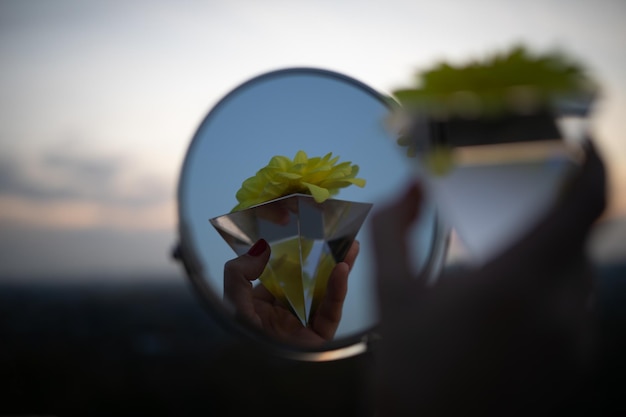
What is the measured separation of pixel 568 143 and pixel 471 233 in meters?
0.17

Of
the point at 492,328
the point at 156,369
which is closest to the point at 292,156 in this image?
the point at 492,328

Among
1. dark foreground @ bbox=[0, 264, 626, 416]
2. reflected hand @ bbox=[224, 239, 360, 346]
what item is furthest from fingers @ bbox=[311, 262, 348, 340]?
dark foreground @ bbox=[0, 264, 626, 416]

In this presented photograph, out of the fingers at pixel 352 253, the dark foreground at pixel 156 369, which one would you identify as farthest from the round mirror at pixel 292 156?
the dark foreground at pixel 156 369

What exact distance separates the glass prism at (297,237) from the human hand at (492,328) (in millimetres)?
73

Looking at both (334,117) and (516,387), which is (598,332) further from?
(334,117)

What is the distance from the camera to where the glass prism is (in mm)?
806

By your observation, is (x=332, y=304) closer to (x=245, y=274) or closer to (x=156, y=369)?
(x=245, y=274)

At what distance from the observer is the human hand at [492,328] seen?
840 mm

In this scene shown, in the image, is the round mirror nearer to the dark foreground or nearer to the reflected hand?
the reflected hand

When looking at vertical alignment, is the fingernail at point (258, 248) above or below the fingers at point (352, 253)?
above

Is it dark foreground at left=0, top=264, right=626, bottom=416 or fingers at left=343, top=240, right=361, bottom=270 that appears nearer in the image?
fingers at left=343, top=240, right=361, bottom=270

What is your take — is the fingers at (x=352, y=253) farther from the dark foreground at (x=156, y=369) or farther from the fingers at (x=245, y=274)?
the dark foreground at (x=156, y=369)

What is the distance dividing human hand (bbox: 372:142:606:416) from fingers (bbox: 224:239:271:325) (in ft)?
0.57

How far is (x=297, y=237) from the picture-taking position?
2.70ft
